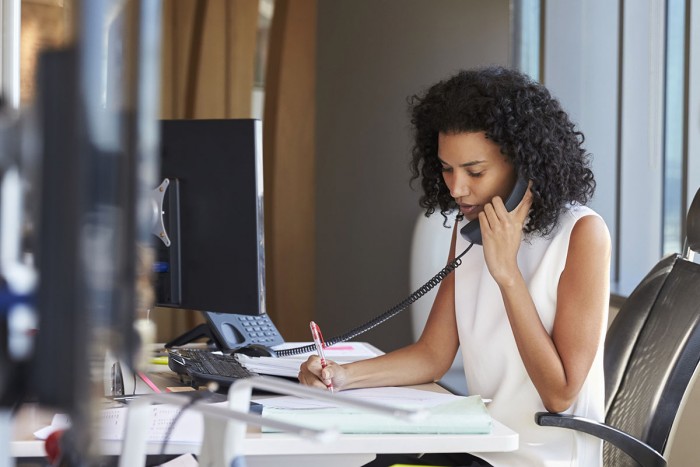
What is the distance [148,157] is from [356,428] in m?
0.87

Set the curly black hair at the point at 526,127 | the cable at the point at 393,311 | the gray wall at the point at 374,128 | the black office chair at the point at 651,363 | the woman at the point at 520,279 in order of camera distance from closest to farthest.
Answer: the black office chair at the point at 651,363 < the woman at the point at 520,279 < the curly black hair at the point at 526,127 < the cable at the point at 393,311 < the gray wall at the point at 374,128

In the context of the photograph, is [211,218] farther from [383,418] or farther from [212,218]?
[383,418]

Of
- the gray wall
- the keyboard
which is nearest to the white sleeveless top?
the keyboard

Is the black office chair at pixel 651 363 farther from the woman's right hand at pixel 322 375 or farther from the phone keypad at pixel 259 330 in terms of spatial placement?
the phone keypad at pixel 259 330

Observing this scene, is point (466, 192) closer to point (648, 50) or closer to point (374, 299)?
point (648, 50)

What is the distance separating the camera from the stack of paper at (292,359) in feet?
6.08

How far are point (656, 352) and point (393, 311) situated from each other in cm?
61

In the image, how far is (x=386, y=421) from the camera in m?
1.33

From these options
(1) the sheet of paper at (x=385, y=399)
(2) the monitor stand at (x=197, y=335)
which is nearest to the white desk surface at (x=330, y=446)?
(1) the sheet of paper at (x=385, y=399)

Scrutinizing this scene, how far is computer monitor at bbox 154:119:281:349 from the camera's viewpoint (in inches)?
65.5

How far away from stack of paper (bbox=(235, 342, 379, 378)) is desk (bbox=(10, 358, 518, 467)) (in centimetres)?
48

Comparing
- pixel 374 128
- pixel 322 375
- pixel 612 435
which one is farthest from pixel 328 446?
pixel 374 128

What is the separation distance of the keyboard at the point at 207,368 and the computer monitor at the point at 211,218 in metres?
0.12

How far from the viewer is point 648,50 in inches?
135
